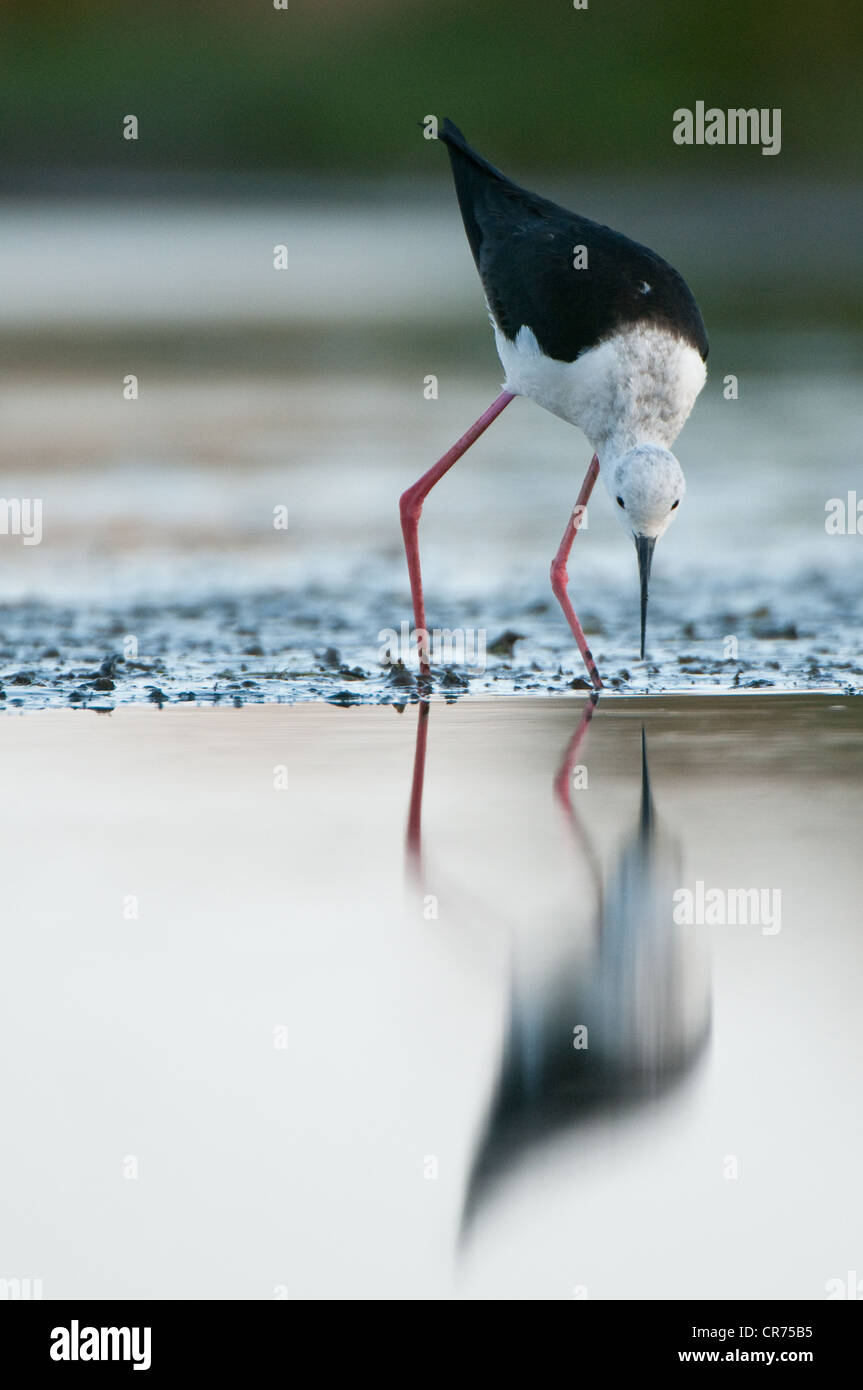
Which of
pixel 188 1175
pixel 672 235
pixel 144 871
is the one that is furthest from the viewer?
pixel 672 235

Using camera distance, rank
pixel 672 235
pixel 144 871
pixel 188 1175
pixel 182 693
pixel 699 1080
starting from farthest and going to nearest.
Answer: pixel 672 235
pixel 182 693
pixel 144 871
pixel 699 1080
pixel 188 1175

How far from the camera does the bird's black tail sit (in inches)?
295

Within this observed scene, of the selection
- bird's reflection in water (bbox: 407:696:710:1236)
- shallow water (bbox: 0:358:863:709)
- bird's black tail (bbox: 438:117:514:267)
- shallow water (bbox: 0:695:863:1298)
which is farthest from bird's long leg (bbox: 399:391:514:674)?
bird's reflection in water (bbox: 407:696:710:1236)

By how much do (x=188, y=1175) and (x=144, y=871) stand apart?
1.45 metres

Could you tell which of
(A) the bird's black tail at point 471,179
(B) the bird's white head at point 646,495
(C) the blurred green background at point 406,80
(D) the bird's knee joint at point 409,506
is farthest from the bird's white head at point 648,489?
(C) the blurred green background at point 406,80

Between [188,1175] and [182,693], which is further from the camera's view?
[182,693]

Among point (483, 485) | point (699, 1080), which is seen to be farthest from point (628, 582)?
point (699, 1080)

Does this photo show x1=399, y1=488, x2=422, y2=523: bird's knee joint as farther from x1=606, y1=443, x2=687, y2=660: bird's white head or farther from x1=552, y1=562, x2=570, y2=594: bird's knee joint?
x1=606, y1=443, x2=687, y2=660: bird's white head

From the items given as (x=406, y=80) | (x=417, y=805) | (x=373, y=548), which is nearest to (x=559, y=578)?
(x=373, y=548)

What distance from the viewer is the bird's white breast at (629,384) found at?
6418mm

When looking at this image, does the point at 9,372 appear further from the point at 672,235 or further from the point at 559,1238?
the point at 559,1238

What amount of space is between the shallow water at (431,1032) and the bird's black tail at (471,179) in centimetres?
344

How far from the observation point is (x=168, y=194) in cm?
1964

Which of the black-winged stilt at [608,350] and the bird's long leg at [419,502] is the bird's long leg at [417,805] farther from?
the bird's long leg at [419,502]
